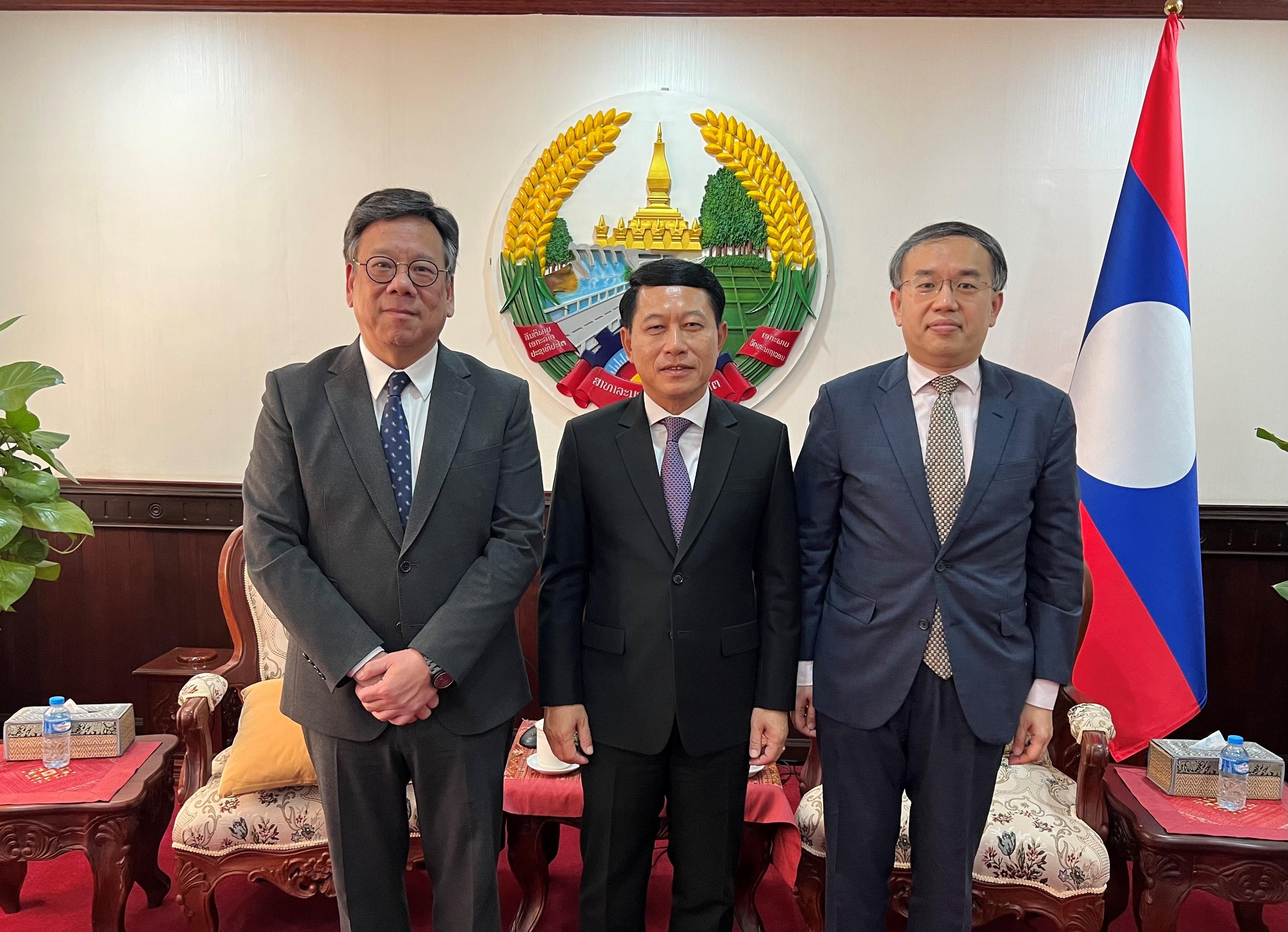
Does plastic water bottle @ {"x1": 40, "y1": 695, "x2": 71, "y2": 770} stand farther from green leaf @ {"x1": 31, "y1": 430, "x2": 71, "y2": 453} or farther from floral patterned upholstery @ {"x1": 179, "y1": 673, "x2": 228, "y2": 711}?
green leaf @ {"x1": 31, "y1": 430, "x2": 71, "y2": 453}

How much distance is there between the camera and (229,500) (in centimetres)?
333

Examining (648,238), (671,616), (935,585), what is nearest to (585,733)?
(671,616)

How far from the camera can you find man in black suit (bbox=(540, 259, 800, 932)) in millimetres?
1737

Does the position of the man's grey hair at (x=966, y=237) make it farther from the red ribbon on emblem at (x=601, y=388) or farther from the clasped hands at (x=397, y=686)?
the red ribbon on emblem at (x=601, y=388)

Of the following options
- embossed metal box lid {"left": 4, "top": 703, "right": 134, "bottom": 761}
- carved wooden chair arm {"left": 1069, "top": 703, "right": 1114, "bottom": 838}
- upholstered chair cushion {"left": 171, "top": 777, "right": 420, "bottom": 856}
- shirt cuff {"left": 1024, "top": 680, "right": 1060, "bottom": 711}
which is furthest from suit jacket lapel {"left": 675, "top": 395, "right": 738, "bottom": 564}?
embossed metal box lid {"left": 4, "top": 703, "right": 134, "bottom": 761}

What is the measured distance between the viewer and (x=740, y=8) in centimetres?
311

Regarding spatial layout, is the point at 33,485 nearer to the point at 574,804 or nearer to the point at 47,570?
the point at 47,570

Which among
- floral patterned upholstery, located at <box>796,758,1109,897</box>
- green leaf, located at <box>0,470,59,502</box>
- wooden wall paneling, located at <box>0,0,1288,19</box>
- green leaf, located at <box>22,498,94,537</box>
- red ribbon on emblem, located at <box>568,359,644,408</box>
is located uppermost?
wooden wall paneling, located at <box>0,0,1288,19</box>

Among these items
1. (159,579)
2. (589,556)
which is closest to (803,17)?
(589,556)

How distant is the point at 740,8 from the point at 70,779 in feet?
10.1

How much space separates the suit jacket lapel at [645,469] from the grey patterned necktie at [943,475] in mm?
508

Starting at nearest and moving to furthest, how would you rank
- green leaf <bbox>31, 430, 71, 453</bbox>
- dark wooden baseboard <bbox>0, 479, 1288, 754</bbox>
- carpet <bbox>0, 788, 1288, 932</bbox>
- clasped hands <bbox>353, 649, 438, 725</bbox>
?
clasped hands <bbox>353, 649, 438, 725</bbox>
green leaf <bbox>31, 430, 71, 453</bbox>
carpet <bbox>0, 788, 1288, 932</bbox>
dark wooden baseboard <bbox>0, 479, 1288, 754</bbox>

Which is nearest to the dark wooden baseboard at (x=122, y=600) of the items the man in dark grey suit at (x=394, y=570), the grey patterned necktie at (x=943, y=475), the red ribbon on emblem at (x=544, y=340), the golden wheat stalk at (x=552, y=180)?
the red ribbon on emblem at (x=544, y=340)

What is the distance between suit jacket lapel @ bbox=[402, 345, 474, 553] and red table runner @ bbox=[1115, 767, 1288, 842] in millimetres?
1838
